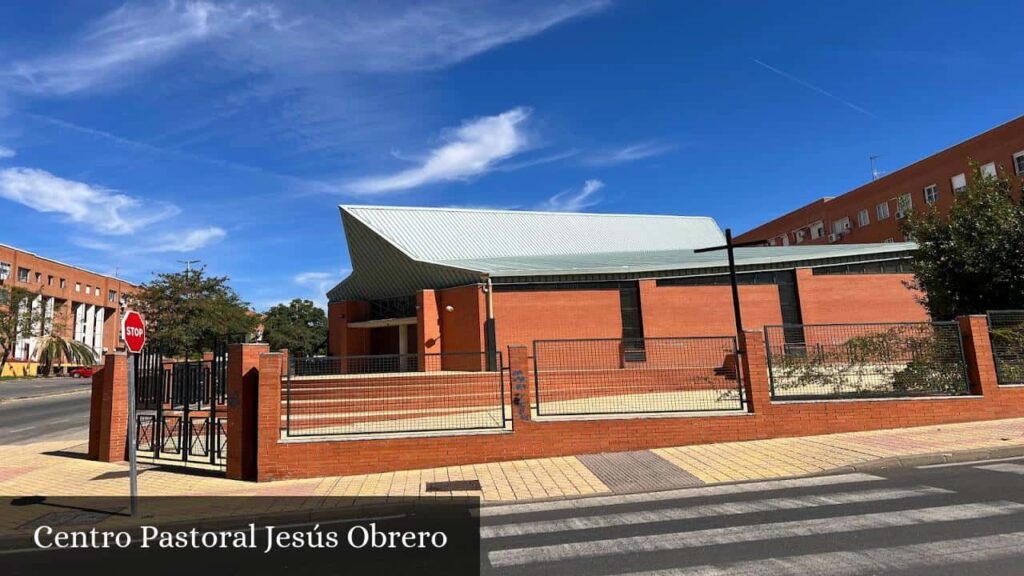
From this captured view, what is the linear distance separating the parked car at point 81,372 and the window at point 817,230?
72.5 metres

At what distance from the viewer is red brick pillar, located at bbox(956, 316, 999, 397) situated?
1219 centimetres

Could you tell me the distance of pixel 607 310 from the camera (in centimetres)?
2373

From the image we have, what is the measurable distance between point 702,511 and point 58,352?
6849 cm

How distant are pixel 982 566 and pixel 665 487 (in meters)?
4.24

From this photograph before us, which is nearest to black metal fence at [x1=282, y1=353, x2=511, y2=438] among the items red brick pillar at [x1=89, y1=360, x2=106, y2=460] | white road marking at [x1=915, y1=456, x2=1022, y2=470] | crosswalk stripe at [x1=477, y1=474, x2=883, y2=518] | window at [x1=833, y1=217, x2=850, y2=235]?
crosswalk stripe at [x1=477, y1=474, x2=883, y2=518]

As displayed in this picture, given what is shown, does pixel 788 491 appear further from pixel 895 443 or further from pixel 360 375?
pixel 360 375

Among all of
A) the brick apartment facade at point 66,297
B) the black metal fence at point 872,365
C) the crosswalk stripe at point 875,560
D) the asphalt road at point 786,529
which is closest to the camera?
the crosswalk stripe at point 875,560

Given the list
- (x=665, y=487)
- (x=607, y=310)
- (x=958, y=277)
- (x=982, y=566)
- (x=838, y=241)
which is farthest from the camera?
(x=838, y=241)

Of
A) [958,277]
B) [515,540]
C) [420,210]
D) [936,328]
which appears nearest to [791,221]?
[420,210]

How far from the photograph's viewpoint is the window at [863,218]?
51369 millimetres

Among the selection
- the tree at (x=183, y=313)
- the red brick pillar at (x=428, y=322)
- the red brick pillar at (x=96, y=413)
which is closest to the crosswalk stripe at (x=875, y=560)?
the red brick pillar at (x=96, y=413)

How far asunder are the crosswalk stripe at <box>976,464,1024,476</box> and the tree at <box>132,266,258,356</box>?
38.6 m

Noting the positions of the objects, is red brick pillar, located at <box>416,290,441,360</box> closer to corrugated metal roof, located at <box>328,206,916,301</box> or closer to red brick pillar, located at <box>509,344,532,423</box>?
corrugated metal roof, located at <box>328,206,916,301</box>

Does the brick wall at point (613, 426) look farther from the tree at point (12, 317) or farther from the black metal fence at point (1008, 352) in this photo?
the tree at point (12, 317)
